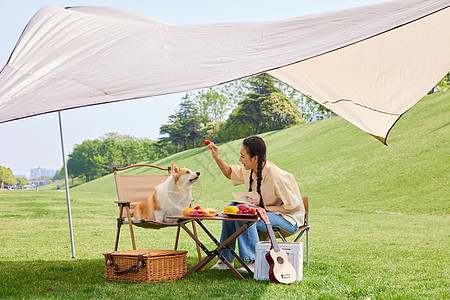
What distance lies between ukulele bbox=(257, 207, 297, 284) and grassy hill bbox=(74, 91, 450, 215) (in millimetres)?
8678

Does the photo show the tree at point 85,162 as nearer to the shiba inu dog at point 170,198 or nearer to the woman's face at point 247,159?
the shiba inu dog at point 170,198

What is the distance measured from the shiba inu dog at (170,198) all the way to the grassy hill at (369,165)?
811 centimetres

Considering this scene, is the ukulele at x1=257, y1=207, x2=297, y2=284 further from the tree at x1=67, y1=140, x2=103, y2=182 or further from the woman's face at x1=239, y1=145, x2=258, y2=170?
the tree at x1=67, y1=140, x2=103, y2=182

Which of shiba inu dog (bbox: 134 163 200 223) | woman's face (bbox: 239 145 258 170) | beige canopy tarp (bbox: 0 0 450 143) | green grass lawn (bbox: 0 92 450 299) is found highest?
beige canopy tarp (bbox: 0 0 450 143)

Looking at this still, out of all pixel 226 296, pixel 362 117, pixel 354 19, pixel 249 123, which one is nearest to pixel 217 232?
pixel 362 117

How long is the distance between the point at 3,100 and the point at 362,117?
3.05 metres

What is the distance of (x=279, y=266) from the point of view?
2.97 metres

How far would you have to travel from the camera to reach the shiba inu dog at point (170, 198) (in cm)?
416

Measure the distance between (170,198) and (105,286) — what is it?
52.5 inches

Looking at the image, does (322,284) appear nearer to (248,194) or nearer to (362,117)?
(248,194)

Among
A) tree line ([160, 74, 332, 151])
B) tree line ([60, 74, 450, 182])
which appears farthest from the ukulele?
tree line ([160, 74, 332, 151])

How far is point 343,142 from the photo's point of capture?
70.7ft

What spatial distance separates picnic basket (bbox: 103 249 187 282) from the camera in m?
3.08

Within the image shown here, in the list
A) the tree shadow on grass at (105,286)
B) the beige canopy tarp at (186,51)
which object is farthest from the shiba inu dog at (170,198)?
the beige canopy tarp at (186,51)
